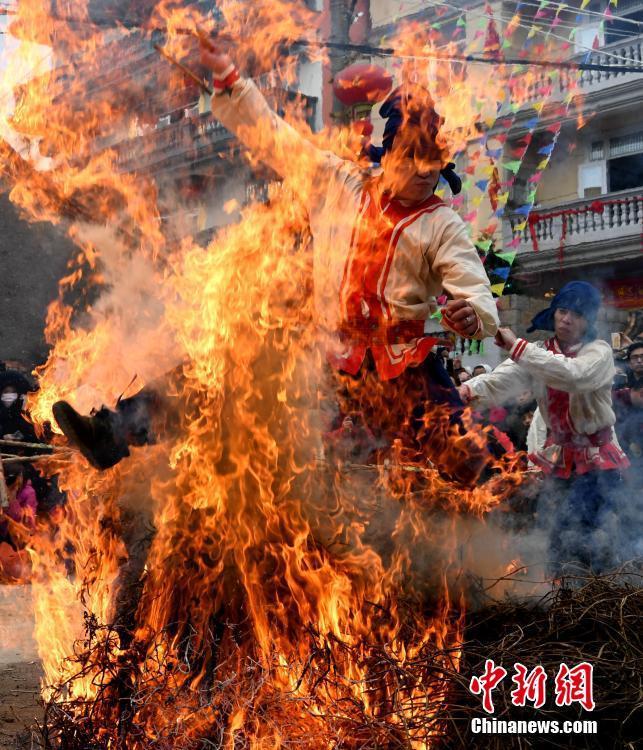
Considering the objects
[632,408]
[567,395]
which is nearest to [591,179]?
[632,408]

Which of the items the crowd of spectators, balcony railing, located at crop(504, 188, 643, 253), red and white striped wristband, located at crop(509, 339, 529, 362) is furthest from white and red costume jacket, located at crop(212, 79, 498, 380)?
balcony railing, located at crop(504, 188, 643, 253)

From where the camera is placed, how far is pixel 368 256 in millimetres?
4285

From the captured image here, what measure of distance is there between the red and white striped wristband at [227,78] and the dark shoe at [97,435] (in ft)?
5.30

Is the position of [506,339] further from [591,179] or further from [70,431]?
[591,179]

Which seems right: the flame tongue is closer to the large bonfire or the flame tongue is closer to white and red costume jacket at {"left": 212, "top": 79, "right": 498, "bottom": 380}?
the large bonfire

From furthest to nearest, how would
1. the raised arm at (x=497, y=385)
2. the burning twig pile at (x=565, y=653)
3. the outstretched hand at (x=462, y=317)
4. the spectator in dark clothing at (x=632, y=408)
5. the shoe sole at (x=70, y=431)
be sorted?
the spectator in dark clothing at (x=632, y=408) < the raised arm at (x=497, y=385) < the outstretched hand at (x=462, y=317) < the shoe sole at (x=70, y=431) < the burning twig pile at (x=565, y=653)

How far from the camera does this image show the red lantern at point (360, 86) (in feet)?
26.6

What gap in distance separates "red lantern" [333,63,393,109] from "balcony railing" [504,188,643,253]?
29.1 ft

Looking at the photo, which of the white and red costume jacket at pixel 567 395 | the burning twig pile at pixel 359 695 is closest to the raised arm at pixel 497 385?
the white and red costume jacket at pixel 567 395

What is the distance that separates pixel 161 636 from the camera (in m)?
3.32

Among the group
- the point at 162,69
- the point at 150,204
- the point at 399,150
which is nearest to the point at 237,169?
the point at 162,69

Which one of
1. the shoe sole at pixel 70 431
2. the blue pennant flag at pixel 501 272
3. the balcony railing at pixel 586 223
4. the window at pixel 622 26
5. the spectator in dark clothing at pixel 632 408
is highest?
the window at pixel 622 26

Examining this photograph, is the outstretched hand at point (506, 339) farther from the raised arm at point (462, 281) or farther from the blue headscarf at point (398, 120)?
the blue headscarf at point (398, 120)

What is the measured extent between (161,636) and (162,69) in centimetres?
843
